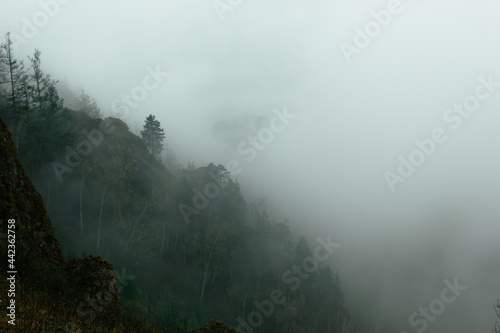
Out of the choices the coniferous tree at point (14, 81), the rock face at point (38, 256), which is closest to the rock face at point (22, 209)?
the rock face at point (38, 256)

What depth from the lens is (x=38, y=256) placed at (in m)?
9.98

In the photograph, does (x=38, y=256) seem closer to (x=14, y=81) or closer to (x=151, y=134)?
(x=14, y=81)

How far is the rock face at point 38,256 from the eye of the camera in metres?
8.95

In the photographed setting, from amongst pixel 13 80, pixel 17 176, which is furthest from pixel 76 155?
pixel 17 176

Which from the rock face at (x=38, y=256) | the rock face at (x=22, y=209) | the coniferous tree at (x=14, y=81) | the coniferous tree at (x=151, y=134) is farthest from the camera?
the coniferous tree at (x=151, y=134)

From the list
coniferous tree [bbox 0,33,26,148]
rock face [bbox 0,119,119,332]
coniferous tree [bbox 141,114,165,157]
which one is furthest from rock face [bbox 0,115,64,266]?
coniferous tree [bbox 141,114,165,157]

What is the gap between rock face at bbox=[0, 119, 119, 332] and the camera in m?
8.95

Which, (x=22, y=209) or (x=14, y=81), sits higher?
(x=14, y=81)

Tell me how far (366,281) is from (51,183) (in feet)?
539

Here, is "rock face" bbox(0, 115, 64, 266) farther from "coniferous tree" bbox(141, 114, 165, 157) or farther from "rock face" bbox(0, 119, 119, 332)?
"coniferous tree" bbox(141, 114, 165, 157)

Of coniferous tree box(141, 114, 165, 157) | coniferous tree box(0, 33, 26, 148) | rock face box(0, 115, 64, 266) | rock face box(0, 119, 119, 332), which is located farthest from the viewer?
coniferous tree box(141, 114, 165, 157)

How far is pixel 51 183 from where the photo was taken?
38750 millimetres

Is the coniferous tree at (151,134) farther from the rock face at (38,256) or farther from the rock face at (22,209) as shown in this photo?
the rock face at (38,256)

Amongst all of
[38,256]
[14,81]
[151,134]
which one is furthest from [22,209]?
[151,134]
